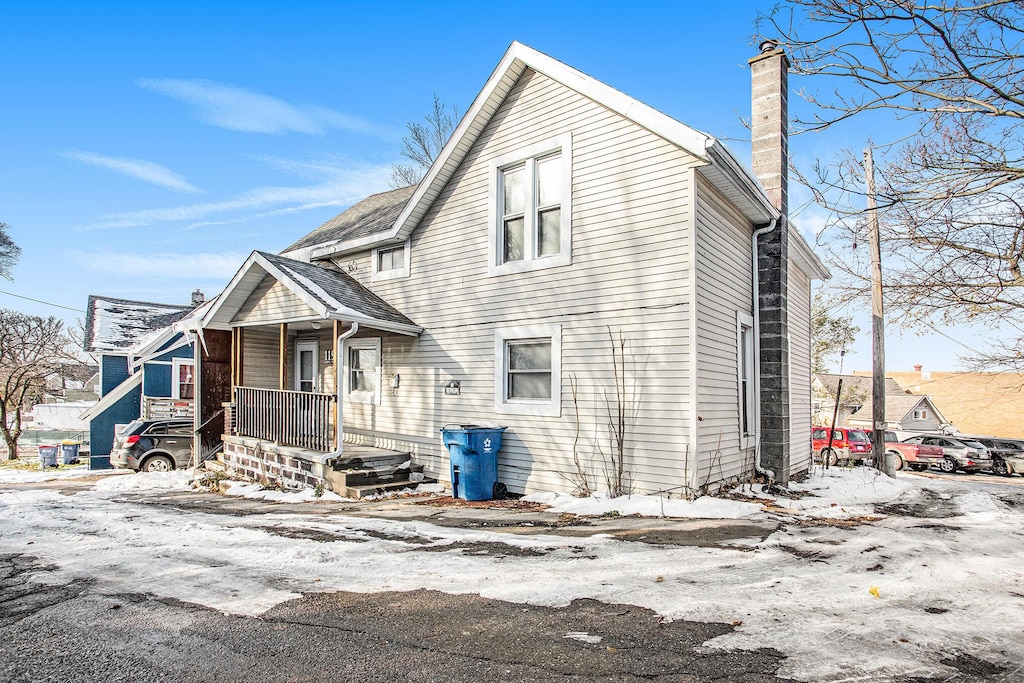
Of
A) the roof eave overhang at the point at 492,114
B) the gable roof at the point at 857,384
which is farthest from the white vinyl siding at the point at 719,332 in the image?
the gable roof at the point at 857,384

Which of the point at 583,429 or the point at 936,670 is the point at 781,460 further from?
the point at 936,670

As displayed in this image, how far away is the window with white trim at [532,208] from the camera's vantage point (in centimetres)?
947

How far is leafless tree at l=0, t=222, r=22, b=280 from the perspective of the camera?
32.6 metres

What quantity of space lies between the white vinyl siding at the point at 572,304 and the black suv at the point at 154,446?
732 cm

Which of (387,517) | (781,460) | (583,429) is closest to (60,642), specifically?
(387,517)

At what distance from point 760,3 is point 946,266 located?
7.68m

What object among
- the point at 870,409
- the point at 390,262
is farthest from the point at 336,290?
the point at 870,409

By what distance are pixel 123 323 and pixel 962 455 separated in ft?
117

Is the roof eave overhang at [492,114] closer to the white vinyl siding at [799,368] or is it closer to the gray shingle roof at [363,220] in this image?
the gray shingle roof at [363,220]

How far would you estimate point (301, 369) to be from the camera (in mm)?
14023

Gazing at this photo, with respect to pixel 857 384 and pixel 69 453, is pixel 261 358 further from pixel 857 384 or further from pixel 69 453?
pixel 857 384

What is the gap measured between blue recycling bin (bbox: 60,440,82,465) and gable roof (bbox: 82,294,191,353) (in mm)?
3645

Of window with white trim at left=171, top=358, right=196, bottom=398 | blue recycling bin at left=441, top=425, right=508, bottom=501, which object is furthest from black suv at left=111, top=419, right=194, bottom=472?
blue recycling bin at left=441, top=425, right=508, bottom=501

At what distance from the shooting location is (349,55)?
623 inches
